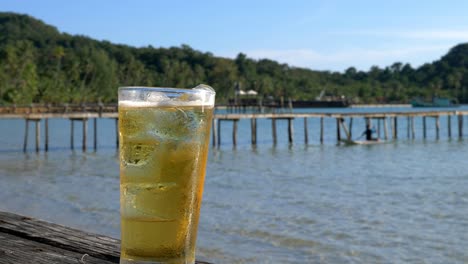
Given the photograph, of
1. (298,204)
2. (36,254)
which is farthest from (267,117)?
(36,254)

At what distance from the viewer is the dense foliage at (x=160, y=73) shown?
254 feet

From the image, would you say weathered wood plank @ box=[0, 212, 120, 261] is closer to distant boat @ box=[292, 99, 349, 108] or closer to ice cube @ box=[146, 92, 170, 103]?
ice cube @ box=[146, 92, 170, 103]

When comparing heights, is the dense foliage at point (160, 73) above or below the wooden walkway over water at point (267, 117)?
above

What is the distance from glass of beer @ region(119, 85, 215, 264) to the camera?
52.4 inches

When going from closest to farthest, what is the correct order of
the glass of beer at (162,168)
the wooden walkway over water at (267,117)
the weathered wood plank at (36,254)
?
1. the glass of beer at (162,168)
2. the weathered wood plank at (36,254)
3. the wooden walkway over water at (267,117)

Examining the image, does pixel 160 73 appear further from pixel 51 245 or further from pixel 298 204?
pixel 51 245

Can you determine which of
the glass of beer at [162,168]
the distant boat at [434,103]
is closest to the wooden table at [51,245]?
→ the glass of beer at [162,168]

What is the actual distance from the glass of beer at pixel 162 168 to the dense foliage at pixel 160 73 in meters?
71.4

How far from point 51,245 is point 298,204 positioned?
33.2 feet

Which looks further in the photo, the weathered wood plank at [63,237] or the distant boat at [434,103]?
the distant boat at [434,103]

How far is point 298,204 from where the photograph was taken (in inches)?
460

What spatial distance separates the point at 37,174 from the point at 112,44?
11050cm

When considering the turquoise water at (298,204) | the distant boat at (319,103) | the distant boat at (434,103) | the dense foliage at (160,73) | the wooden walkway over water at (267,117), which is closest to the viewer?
the turquoise water at (298,204)

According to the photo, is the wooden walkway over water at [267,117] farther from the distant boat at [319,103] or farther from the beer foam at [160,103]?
the distant boat at [319,103]
